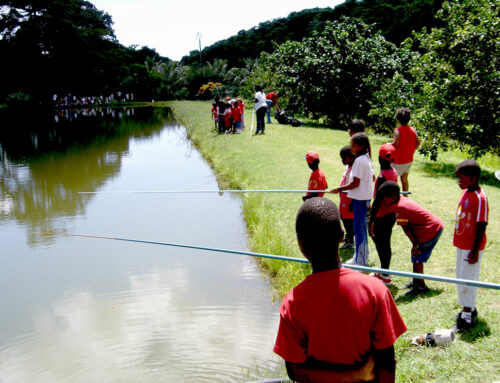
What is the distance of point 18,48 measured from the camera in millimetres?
45188

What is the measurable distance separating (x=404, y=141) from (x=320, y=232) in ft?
19.1

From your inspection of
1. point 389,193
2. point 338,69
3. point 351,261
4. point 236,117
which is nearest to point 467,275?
point 389,193

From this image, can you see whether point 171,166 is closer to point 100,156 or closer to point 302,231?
point 100,156

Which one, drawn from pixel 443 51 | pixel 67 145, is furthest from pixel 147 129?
pixel 443 51

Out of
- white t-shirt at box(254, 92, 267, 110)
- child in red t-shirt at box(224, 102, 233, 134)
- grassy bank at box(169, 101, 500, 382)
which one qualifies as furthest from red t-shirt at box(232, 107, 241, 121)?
white t-shirt at box(254, 92, 267, 110)

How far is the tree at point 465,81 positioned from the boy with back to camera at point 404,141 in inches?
148

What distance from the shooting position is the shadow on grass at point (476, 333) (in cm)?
364

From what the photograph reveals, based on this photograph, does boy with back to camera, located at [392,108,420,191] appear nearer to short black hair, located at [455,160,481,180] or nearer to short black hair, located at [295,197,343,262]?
short black hair, located at [455,160,481,180]

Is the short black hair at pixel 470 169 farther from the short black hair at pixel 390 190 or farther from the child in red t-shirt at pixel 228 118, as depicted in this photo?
the child in red t-shirt at pixel 228 118

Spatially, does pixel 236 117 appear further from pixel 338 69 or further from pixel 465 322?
pixel 465 322

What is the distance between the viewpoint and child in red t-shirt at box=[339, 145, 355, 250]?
17.5ft

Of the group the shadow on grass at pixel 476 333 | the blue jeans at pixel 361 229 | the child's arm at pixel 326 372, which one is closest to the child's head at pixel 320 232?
the child's arm at pixel 326 372

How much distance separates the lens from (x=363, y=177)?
4.84 m

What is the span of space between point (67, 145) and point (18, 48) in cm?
3144
